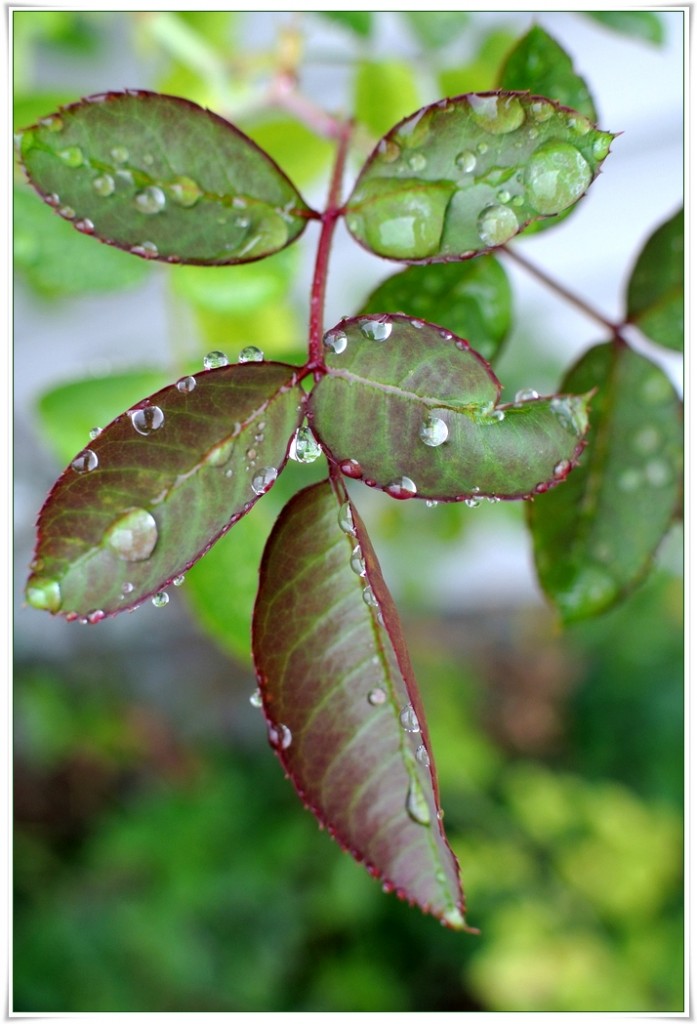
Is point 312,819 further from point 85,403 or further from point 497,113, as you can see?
point 497,113

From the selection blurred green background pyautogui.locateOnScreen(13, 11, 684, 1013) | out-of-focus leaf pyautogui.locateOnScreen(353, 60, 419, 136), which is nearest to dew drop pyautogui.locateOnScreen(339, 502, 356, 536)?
out-of-focus leaf pyautogui.locateOnScreen(353, 60, 419, 136)

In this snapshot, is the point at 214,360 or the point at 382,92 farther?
the point at 382,92

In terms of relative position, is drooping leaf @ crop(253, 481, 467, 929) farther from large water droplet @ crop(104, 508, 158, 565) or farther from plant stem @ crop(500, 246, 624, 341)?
plant stem @ crop(500, 246, 624, 341)

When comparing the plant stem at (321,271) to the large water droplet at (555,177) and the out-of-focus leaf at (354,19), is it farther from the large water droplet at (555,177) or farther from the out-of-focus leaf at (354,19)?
the out-of-focus leaf at (354,19)

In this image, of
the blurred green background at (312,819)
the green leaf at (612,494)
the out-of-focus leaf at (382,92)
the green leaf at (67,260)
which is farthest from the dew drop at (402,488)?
the blurred green background at (312,819)

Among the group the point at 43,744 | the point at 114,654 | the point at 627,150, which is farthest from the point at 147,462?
the point at 114,654

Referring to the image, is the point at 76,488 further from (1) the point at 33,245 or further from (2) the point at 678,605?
(2) the point at 678,605

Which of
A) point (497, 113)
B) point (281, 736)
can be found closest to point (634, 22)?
point (497, 113)
